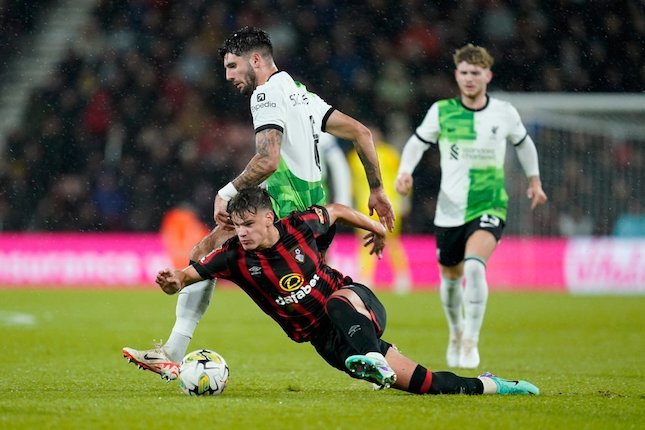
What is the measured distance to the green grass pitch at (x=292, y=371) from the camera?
→ 17.3ft

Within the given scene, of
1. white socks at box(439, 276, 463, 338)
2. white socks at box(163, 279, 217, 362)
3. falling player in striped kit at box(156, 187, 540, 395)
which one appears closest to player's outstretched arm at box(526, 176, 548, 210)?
white socks at box(439, 276, 463, 338)

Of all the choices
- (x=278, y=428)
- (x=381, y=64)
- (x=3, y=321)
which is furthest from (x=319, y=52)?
(x=278, y=428)

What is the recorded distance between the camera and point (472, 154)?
903 cm

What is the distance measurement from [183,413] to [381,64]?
52.5 ft

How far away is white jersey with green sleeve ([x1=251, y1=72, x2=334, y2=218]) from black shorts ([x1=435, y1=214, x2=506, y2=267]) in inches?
89.5

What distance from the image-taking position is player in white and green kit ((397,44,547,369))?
8867 mm

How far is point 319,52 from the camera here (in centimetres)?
2052

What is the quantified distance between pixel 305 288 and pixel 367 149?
114cm

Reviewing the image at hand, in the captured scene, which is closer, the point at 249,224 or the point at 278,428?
the point at 278,428

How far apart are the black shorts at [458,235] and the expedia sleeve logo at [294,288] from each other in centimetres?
292

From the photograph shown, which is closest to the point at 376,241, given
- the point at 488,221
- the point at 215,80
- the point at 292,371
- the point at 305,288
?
the point at 305,288

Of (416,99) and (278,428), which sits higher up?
(416,99)

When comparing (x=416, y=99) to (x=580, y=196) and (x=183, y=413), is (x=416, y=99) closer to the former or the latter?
(x=580, y=196)

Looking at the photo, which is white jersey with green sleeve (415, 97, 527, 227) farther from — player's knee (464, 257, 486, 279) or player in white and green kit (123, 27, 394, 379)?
player in white and green kit (123, 27, 394, 379)
